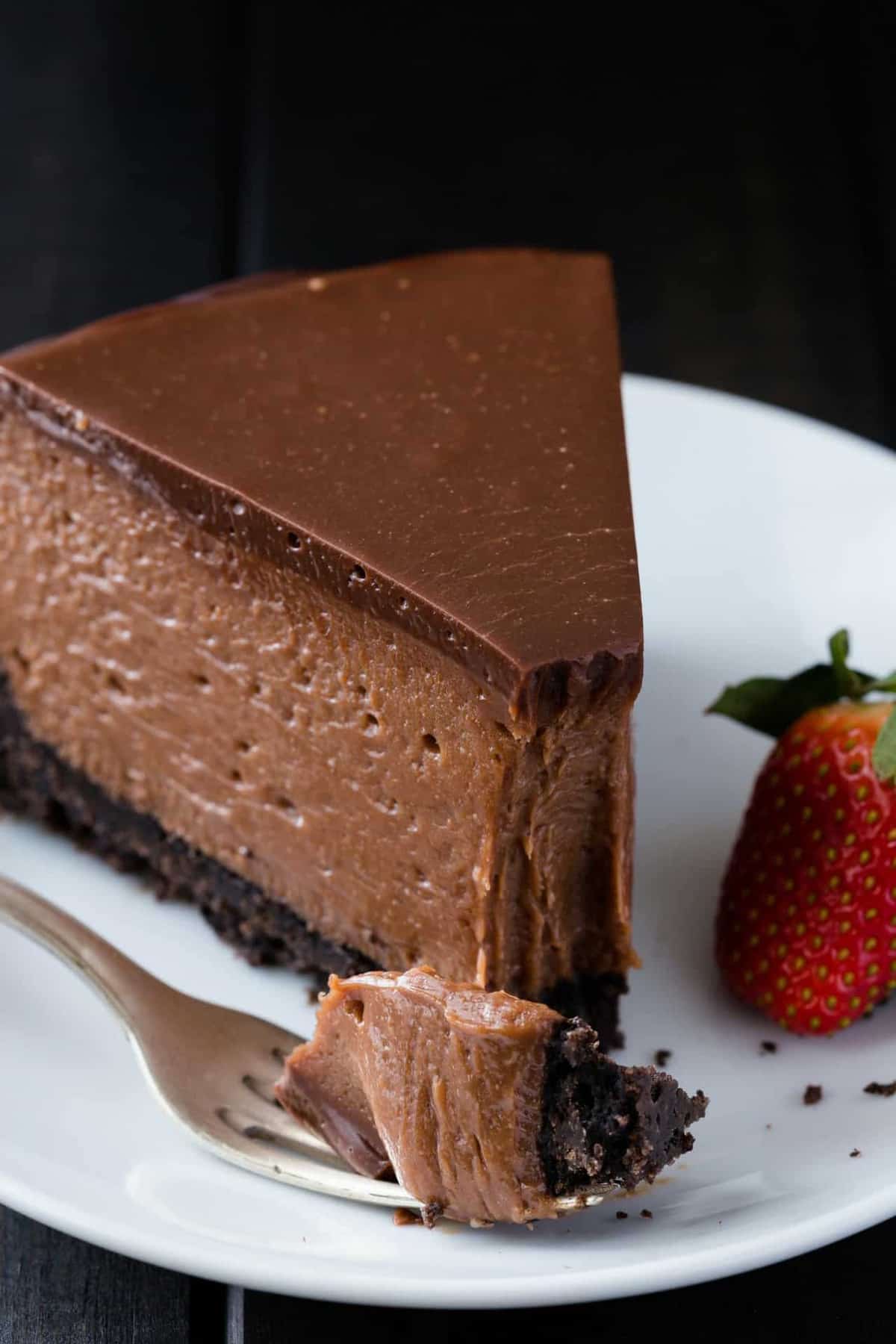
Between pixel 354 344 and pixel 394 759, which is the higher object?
pixel 354 344

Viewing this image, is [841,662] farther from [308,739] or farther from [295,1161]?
[295,1161]

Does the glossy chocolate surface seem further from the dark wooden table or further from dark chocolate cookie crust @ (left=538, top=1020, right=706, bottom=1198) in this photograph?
the dark wooden table

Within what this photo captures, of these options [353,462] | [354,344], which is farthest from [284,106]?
[353,462]

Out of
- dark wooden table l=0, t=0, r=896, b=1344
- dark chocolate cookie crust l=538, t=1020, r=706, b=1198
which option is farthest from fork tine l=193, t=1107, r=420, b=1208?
dark wooden table l=0, t=0, r=896, b=1344

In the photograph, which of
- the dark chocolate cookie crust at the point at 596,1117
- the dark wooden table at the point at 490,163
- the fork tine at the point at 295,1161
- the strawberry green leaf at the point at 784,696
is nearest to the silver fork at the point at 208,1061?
the fork tine at the point at 295,1161

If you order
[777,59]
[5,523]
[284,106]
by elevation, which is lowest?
[5,523]

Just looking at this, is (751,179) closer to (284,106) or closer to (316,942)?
(284,106)

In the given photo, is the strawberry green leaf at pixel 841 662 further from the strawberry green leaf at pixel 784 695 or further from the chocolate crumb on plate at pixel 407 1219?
the chocolate crumb on plate at pixel 407 1219

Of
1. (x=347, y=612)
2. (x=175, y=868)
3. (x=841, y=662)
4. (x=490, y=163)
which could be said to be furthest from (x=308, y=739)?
(x=490, y=163)
